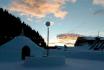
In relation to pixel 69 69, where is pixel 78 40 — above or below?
above

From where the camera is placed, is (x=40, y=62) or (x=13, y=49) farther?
(x=13, y=49)

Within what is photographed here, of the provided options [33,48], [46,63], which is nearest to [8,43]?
[33,48]

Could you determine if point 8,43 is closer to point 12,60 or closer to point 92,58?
point 12,60

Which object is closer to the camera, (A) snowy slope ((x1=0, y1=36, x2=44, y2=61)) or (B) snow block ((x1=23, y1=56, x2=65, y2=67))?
(B) snow block ((x1=23, y1=56, x2=65, y2=67))

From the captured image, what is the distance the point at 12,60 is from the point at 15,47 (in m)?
1.68

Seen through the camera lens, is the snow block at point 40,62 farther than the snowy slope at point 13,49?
No

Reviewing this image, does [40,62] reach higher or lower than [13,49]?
lower

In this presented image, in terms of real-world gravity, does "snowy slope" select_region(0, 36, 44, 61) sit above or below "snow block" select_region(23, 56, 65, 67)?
above

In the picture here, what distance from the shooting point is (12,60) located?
30062 millimetres

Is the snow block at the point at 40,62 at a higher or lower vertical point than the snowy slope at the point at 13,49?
lower

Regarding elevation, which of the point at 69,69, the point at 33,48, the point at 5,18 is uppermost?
the point at 5,18

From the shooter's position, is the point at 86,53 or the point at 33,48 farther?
the point at 86,53

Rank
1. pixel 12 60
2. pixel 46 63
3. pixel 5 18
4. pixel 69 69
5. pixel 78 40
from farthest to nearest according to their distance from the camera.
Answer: pixel 78 40 → pixel 5 18 → pixel 12 60 → pixel 46 63 → pixel 69 69

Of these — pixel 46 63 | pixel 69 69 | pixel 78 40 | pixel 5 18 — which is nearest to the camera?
pixel 69 69
